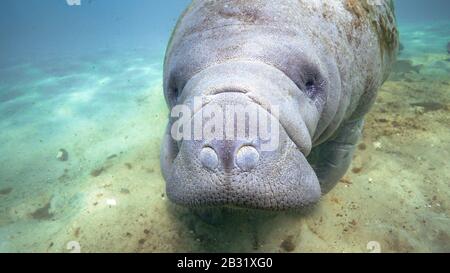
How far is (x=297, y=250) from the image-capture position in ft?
10.7

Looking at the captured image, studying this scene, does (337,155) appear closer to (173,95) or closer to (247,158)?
(173,95)

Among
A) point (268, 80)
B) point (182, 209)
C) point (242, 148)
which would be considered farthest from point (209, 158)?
point (182, 209)

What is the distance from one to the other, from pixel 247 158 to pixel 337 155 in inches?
95.9

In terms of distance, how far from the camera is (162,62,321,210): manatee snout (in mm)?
1784

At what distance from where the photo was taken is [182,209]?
12.6ft

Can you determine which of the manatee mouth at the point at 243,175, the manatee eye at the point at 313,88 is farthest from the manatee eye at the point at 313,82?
the manatee mouth at the point at 243,175

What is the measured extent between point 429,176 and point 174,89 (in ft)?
10.5

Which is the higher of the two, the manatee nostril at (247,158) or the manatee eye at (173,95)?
the manatee nostril at (247,158)

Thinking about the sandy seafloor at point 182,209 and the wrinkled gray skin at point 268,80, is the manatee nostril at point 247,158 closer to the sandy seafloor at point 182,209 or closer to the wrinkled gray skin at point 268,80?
the wrinkled gray skin at point 268,80

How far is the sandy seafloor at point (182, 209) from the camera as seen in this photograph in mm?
3396

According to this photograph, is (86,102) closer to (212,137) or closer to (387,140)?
(387,140)

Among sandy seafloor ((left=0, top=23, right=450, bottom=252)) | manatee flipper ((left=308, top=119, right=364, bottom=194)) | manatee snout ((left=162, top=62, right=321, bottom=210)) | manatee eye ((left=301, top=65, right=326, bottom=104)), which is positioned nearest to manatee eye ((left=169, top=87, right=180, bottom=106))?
manatee snout ((left=162, top=62, right=321, bottom=210))

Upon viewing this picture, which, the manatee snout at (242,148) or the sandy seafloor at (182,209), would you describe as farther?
the sandy seafloor at (182,209)
